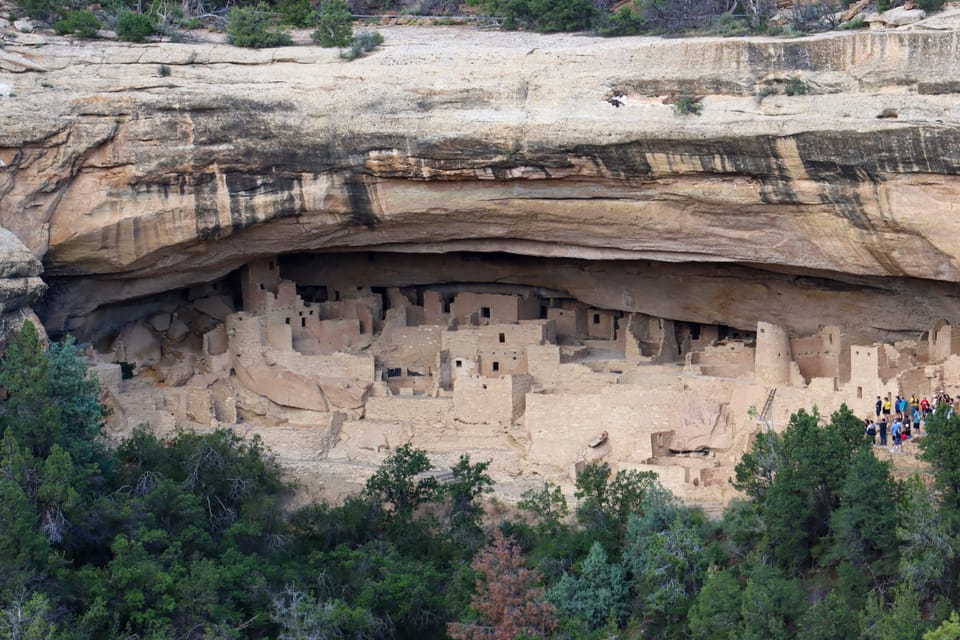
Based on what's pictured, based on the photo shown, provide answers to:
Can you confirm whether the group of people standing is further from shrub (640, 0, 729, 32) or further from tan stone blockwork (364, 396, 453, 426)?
tan stone blockwork (364, 396, 453, 426)

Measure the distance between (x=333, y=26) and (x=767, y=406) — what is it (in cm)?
754

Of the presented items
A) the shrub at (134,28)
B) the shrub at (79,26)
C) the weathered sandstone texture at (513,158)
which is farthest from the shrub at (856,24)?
the shrub at (79,26)

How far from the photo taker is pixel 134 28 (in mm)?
24125

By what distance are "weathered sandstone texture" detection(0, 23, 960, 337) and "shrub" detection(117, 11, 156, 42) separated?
41 centimetres

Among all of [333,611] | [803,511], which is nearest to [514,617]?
[333,611]

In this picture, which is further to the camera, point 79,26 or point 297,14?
point 297,14

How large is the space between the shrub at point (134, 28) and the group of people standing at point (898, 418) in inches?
417

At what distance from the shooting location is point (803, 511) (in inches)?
781

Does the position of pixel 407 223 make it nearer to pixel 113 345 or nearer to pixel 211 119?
pixel 211 119

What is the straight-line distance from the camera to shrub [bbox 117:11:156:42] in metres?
24.1

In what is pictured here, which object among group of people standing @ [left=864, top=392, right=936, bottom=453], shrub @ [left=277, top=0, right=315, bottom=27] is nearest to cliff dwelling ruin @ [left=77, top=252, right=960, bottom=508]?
group of people standing @ [left=864, top=392, right=936, bottom=453]

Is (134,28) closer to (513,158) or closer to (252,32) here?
(252,32)

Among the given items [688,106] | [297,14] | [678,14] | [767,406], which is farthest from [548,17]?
[767,406]

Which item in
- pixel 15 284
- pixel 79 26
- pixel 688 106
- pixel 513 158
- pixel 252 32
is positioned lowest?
pixel 15 284
